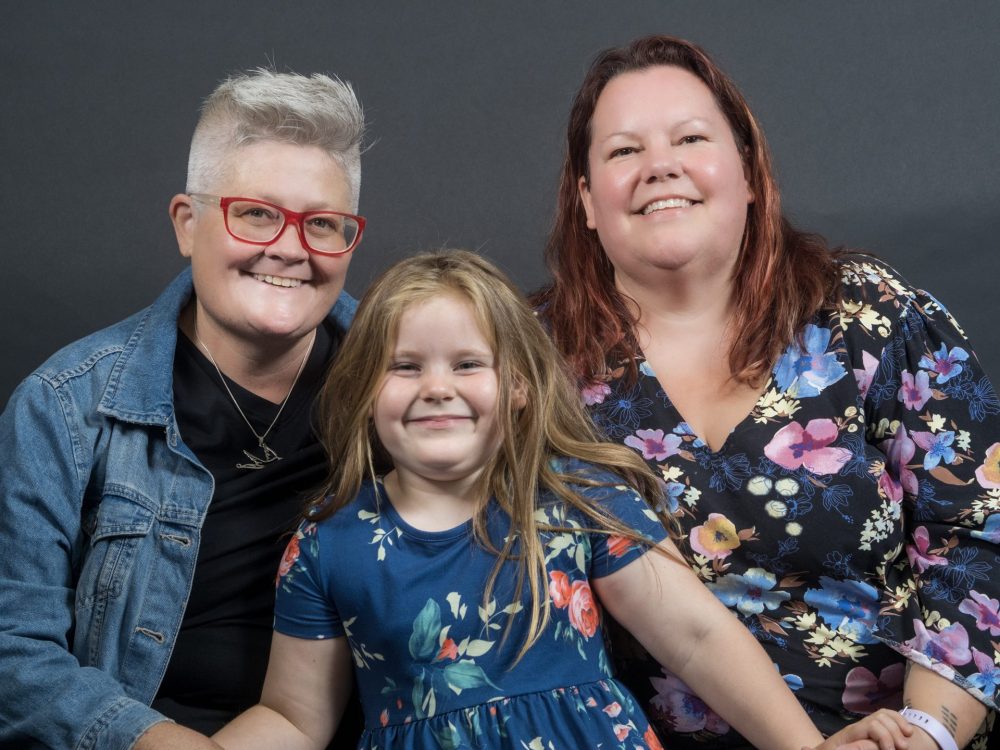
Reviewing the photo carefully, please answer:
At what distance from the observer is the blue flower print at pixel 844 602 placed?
7.93 ft

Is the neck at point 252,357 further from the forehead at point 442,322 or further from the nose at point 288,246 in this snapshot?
the forehead at point 442,322

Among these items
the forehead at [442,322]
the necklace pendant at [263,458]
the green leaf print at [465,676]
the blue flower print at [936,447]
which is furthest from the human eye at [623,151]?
the green leaf print at [465,676]

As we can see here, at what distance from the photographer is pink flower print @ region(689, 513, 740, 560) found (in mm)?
2436

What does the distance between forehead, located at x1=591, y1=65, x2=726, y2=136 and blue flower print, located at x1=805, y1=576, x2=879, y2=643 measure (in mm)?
806

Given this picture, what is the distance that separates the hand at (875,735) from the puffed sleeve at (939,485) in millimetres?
209

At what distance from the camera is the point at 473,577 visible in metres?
2.25

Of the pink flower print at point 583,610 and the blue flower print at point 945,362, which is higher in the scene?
the blue flower print at point 945,362

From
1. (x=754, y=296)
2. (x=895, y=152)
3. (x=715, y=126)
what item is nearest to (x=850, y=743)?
(x=754, y=296)

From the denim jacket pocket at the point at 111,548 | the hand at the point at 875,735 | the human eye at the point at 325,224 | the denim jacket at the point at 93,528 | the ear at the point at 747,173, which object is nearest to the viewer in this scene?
the hand at the point at 875,735

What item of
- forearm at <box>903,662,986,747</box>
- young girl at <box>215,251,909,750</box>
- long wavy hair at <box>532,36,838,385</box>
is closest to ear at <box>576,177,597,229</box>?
long wavy hair at <box>532,36,838,385</box>

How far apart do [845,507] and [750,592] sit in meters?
0.21

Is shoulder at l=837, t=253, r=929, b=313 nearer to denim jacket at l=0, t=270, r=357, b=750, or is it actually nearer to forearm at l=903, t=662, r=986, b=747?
forearm at l=903, t=662, r=986, b=747

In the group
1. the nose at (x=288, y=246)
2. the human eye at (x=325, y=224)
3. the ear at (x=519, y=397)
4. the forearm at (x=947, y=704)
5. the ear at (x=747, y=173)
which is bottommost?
the forearm at (x=947, y=704)

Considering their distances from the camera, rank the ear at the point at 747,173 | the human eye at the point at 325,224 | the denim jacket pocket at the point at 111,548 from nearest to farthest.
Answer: the denim jacket pocket at the point at 111,548, the human eye at the point at 325,224, the ear at the point at 747,173
